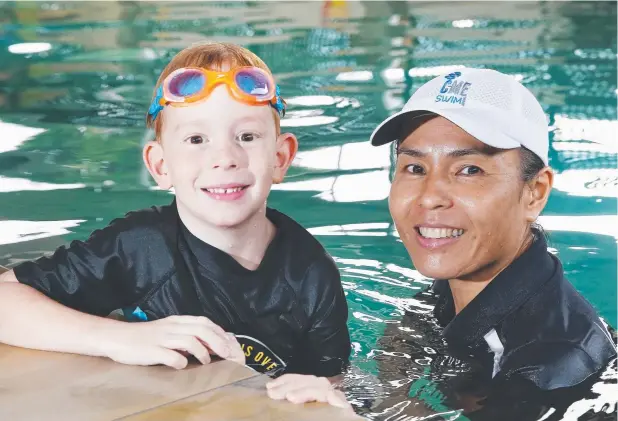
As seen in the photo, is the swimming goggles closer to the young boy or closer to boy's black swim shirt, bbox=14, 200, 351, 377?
the young boy

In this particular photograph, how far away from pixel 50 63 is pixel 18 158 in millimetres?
3754

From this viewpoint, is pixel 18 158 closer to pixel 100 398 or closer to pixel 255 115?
pixel 255 115

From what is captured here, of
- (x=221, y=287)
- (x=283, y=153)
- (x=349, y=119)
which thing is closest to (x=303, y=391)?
(x=221, y=287)

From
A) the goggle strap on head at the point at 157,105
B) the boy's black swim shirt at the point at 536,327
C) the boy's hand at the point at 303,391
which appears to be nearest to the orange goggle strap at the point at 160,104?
the goggle strap on head at the point at 157,105

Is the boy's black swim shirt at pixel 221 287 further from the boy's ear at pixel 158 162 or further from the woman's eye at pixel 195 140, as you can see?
the woman's eye at pixel 195 140

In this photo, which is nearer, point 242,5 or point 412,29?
point 412,29

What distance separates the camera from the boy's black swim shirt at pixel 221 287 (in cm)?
318

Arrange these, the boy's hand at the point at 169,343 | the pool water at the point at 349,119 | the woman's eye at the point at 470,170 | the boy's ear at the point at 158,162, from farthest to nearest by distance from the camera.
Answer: the pool water at the point at 349,119 → the boy's ear at the point at 158,162 → the woman's eye at the point at 470,170 → the boy's hand at the point at 169,343

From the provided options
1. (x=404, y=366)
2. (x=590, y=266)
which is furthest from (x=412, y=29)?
(x=404, y=366)

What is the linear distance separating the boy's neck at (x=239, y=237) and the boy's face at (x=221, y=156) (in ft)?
0.24

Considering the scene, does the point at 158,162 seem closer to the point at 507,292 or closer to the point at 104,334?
the point at 104,334

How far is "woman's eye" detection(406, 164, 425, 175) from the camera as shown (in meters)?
3.26

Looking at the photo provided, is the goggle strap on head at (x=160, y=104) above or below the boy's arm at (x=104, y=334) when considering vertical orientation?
above

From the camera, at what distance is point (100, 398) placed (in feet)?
8.13
